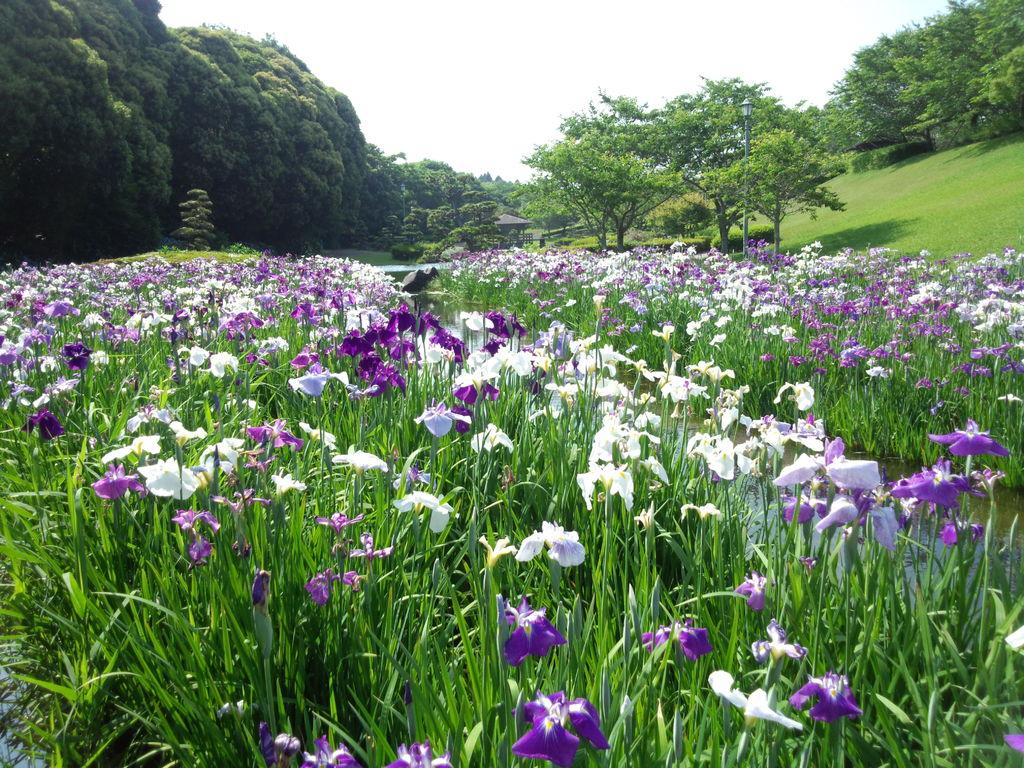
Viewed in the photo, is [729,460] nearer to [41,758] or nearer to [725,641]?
[725,641]

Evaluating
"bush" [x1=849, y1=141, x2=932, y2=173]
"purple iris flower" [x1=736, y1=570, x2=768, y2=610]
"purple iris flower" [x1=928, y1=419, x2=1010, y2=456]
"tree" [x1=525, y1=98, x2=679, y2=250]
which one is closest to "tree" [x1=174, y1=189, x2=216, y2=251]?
"tree" [x1=525, y1=98, x2=679, y2=250]

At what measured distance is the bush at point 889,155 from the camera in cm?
4638

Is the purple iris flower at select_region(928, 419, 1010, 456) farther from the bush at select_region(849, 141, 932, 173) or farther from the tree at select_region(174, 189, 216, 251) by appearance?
the bush at select_region(849, 141, 932, 173)

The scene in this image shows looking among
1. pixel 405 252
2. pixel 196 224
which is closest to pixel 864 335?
pixel 196 224

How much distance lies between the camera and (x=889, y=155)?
154 feet

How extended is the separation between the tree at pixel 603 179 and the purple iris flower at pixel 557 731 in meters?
26.4

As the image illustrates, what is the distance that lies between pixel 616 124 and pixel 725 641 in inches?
1322

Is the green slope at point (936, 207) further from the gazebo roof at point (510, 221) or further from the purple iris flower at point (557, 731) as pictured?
the gazebo roof at point (510, 221)

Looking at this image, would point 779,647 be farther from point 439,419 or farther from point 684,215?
point 684,215

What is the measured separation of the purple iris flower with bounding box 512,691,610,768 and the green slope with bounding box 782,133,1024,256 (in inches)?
737

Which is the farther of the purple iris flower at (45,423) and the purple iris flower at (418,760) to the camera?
the purple iris flower at (45,423)

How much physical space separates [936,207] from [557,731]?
32.8 metres

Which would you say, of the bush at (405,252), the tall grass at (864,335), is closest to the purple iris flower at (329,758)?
the tall grass at (864,335)

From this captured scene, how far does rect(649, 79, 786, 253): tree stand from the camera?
31023 millimetres
